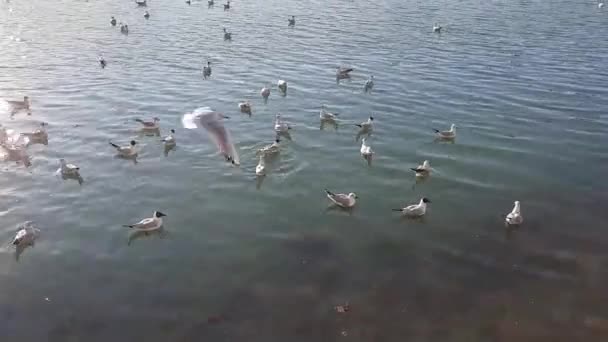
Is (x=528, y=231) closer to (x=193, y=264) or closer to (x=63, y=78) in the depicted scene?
(x=193, y=264)

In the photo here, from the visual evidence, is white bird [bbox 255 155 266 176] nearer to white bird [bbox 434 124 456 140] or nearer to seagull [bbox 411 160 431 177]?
seagull [bbox 411 160 431 177]

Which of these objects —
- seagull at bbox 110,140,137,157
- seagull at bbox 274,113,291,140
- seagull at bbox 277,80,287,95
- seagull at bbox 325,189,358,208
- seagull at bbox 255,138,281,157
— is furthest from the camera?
seagull at bbox 277,80,287,95

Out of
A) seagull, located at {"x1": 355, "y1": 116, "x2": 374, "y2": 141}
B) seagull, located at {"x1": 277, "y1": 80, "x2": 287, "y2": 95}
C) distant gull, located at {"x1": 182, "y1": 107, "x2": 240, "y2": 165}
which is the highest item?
distant gull, located at {"x1": 182, "y1": 107, "x2": 240, "y2": 165}

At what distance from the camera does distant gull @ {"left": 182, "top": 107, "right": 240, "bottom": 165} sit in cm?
991

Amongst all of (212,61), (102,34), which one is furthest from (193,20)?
(212,61)

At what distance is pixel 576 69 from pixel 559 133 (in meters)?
11.4

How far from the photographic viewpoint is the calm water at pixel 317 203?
14.0 metres

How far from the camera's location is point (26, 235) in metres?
16.5

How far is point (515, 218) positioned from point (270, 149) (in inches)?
395

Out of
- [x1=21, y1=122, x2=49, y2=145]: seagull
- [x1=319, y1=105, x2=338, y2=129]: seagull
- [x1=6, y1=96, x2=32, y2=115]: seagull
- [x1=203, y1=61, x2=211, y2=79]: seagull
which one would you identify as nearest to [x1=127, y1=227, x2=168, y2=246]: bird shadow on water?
[x1=21, y1=122, x2=49, y2=145]: seagull

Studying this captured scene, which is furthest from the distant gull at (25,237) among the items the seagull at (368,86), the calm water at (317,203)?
the seagull at (368,86)

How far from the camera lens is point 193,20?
52344 millimetres

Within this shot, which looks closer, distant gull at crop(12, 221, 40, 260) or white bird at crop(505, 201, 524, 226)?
distant gull at crop(12, 221, 40, 260)

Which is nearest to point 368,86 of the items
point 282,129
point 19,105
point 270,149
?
point 282,129
